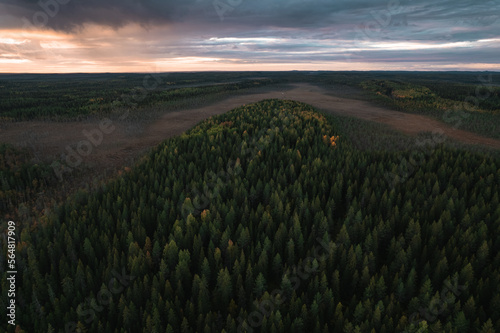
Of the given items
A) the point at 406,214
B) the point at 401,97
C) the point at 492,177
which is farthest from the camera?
the point at 401,97

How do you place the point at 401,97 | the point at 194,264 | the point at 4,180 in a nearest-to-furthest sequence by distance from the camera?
the point at 194,264 → the point at 4,180 → the point at 401,97

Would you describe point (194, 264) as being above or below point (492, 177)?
below

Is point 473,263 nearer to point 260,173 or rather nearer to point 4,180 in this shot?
point 260,173

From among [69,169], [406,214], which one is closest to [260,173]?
[406,214]

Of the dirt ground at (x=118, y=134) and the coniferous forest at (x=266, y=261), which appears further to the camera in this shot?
Answer: the dirt ground at (x=118, y=134)

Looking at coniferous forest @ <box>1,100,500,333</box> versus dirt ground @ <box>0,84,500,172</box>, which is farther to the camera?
dirt ground @ <box>0,84,500,172</box>

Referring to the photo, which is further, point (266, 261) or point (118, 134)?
point (118, 134)

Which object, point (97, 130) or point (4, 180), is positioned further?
point (97, 130)

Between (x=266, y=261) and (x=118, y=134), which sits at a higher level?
(x=266, y=261)
